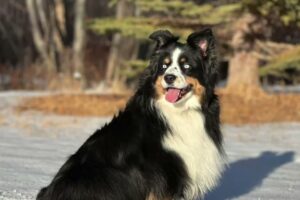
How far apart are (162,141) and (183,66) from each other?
0.68 m

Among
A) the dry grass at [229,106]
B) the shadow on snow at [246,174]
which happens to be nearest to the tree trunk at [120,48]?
the dry grass at [229,106]

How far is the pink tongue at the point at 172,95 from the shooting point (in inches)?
217

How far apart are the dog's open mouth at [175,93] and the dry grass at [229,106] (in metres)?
8.02

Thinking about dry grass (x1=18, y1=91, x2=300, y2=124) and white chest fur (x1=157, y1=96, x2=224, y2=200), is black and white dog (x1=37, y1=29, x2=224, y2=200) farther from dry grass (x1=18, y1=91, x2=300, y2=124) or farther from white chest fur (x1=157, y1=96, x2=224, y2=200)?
dry grass (x1=18, y1=91, x2=300, y2=124)

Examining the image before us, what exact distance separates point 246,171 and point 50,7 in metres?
22.2

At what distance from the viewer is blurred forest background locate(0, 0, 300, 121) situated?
16750 millimetres

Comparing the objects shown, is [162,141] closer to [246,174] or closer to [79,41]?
[246,174]

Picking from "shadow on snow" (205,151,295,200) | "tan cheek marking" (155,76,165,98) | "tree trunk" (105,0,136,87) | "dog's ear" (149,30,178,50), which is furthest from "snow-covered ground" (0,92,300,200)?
"tree trunk" (105,0,136,87)

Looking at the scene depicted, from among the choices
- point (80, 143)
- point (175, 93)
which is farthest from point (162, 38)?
point (80, 143)

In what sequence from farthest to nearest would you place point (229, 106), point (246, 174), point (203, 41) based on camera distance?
point (229, 106) < point (246, 174) < point (203, 41)

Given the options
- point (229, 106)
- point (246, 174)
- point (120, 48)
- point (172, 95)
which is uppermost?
point (172, 95)

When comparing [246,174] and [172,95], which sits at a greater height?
[172,95]

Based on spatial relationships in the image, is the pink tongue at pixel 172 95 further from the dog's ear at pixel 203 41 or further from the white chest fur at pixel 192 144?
the dog's ear at pixel 203 41

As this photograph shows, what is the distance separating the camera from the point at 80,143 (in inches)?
431
